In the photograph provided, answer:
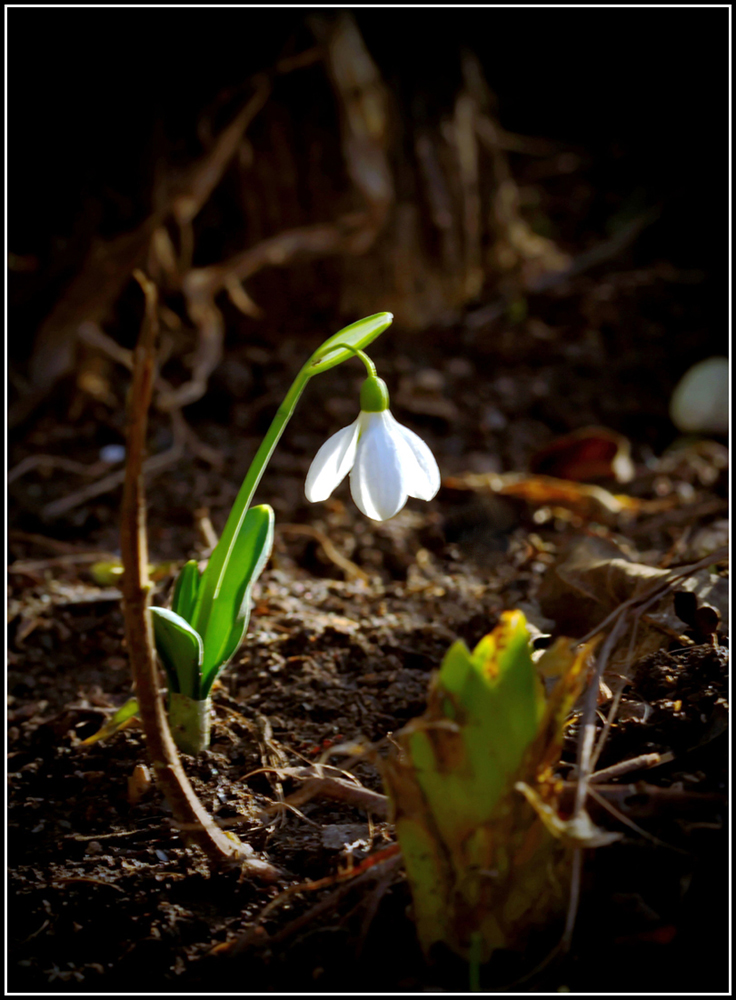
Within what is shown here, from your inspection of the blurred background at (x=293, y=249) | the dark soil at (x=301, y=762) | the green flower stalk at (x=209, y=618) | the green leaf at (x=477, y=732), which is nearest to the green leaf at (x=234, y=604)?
the green flower stalk at (x=209, y=618)

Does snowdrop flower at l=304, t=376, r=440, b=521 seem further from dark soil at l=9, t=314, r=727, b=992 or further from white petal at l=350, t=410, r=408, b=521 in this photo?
dark soil at l=9, t=314, r=727, b=992

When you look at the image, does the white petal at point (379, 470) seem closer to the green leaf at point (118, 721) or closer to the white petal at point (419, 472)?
the white petal at point (419, 472)

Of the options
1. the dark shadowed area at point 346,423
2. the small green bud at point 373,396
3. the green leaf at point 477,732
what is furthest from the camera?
the small green bud at point 373,396

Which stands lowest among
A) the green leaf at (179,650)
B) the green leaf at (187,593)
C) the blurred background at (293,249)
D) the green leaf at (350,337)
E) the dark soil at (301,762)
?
the dark soil at (301,762)

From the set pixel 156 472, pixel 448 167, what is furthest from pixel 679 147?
pixel 156 472

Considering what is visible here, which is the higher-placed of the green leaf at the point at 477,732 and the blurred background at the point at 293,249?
the blurred background at the point at 293,249

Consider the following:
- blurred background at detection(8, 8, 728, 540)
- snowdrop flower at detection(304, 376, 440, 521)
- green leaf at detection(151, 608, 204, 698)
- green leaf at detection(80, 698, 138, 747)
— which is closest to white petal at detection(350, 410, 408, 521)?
snowdrop flower at detection(304, 376, 440, 521)

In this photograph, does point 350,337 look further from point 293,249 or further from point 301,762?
point 293,249

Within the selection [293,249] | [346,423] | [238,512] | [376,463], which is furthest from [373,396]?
[293,249]
